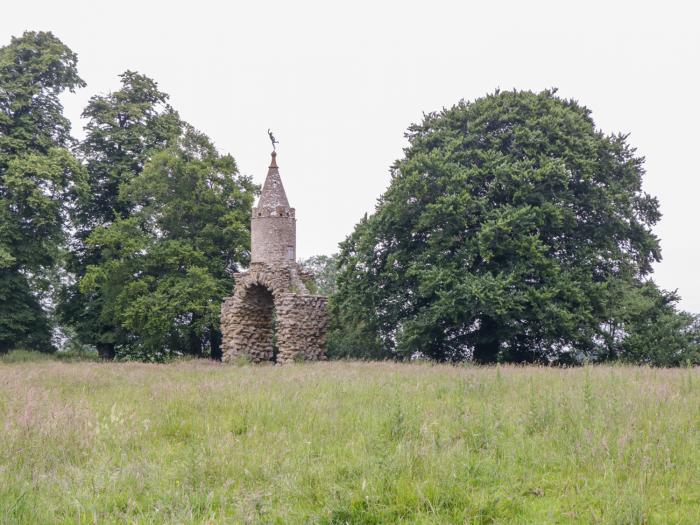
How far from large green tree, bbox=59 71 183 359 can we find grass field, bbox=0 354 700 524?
2452 centimetres

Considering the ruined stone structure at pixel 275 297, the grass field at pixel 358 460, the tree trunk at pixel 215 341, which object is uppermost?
the ruined stone structure at pixel 275 297

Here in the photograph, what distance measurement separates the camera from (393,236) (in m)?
23.1

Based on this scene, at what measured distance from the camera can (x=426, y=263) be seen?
69.5 feet

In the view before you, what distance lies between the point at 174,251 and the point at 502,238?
17.0m

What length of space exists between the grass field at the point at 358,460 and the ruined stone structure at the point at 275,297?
15.7m

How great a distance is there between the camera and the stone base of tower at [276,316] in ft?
81.3

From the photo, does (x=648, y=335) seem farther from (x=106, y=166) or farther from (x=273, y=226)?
(x=106, y=166)

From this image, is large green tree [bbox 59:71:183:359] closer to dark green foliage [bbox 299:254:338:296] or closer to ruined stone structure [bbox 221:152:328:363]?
ruined stone structure [bbox 221:152:328:363]

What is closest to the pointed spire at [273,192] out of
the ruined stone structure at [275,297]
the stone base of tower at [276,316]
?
the ruined stone structure at [275,297]

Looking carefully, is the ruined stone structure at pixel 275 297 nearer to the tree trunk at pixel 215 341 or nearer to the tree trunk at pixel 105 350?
the tree trunk at pixel 215 341

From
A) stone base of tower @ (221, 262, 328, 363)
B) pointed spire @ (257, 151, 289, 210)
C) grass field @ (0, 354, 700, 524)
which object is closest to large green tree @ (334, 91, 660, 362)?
stone base of tower @ (221, 262, 328, 363)

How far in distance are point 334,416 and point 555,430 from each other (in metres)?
2.86

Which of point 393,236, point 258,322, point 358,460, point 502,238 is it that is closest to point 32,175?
point 258,322

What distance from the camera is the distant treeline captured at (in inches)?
805
